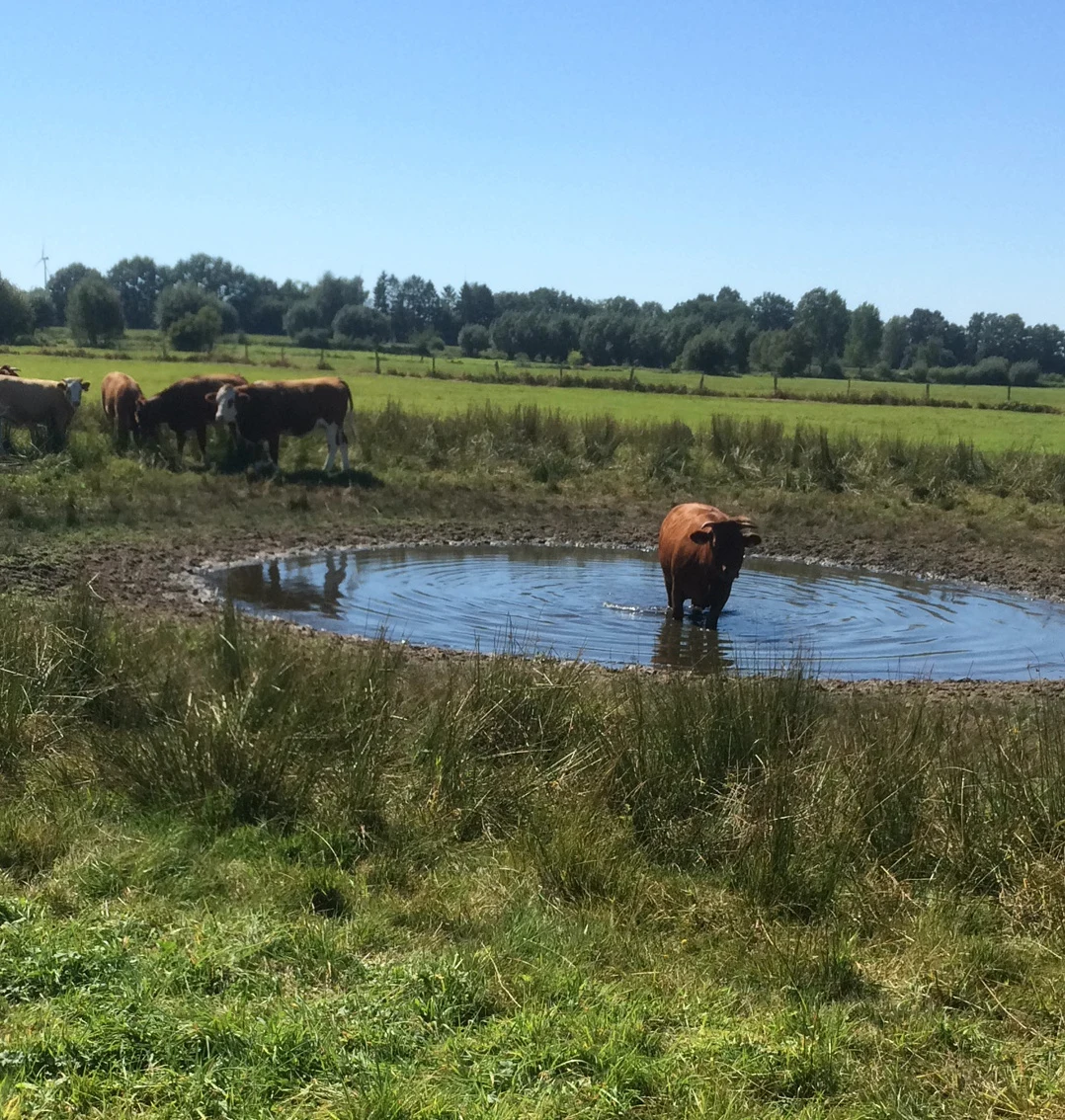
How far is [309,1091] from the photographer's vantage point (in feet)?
11.3

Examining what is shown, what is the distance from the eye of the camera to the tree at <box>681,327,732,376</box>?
8712 centimetres

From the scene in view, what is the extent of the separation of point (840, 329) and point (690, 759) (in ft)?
466

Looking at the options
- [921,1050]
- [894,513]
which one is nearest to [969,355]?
[894,513]

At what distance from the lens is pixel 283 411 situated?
23000 millimetres

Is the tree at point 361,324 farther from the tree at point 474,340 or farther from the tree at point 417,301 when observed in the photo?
the tree at point 417,301

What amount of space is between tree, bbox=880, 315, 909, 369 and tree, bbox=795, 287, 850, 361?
443 cm

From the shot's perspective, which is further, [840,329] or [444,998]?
[840,329]

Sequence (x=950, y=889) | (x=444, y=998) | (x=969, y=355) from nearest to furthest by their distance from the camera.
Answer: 1. (x=444, y=998)
2. (x=950, y=889)
3. (x=969, y=355)

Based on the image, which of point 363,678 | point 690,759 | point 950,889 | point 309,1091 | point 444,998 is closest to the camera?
point 309,1091

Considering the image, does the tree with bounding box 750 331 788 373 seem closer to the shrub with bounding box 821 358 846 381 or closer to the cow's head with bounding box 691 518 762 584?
the shrub with bounding box 821 358 846 381

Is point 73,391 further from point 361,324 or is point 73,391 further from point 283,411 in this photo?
point 361,324

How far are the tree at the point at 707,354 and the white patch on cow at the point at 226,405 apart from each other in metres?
66.5

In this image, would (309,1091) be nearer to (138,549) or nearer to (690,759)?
(690,759)

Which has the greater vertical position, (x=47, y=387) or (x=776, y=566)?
(x=47, y=387)
